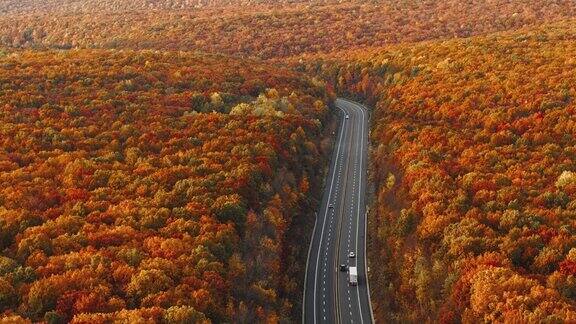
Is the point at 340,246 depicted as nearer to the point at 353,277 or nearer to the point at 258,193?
the point at 353,277

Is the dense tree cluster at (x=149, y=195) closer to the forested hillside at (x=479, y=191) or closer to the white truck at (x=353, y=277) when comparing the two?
the white truck at (x=353, y=277)

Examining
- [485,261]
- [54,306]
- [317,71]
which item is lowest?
[317,71]

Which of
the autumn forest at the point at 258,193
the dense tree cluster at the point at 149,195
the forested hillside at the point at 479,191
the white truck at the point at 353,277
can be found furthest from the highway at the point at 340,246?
the dense tree cluster at the point at 149,195

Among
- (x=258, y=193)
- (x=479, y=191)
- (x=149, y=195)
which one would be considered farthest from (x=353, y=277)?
(x=149, y=195)

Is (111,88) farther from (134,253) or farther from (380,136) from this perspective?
(134,253)

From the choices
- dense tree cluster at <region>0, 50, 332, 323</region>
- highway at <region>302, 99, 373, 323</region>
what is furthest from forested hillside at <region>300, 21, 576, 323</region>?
dense tree cluster at <region>0, 50, 332, 323</region>

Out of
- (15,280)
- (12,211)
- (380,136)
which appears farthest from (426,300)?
(380,136)

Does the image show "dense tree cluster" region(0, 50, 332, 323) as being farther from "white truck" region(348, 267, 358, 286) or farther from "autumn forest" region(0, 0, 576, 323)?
"white truck" region(348, 267, 358, 286)

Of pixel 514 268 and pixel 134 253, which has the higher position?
pixel 134 253
